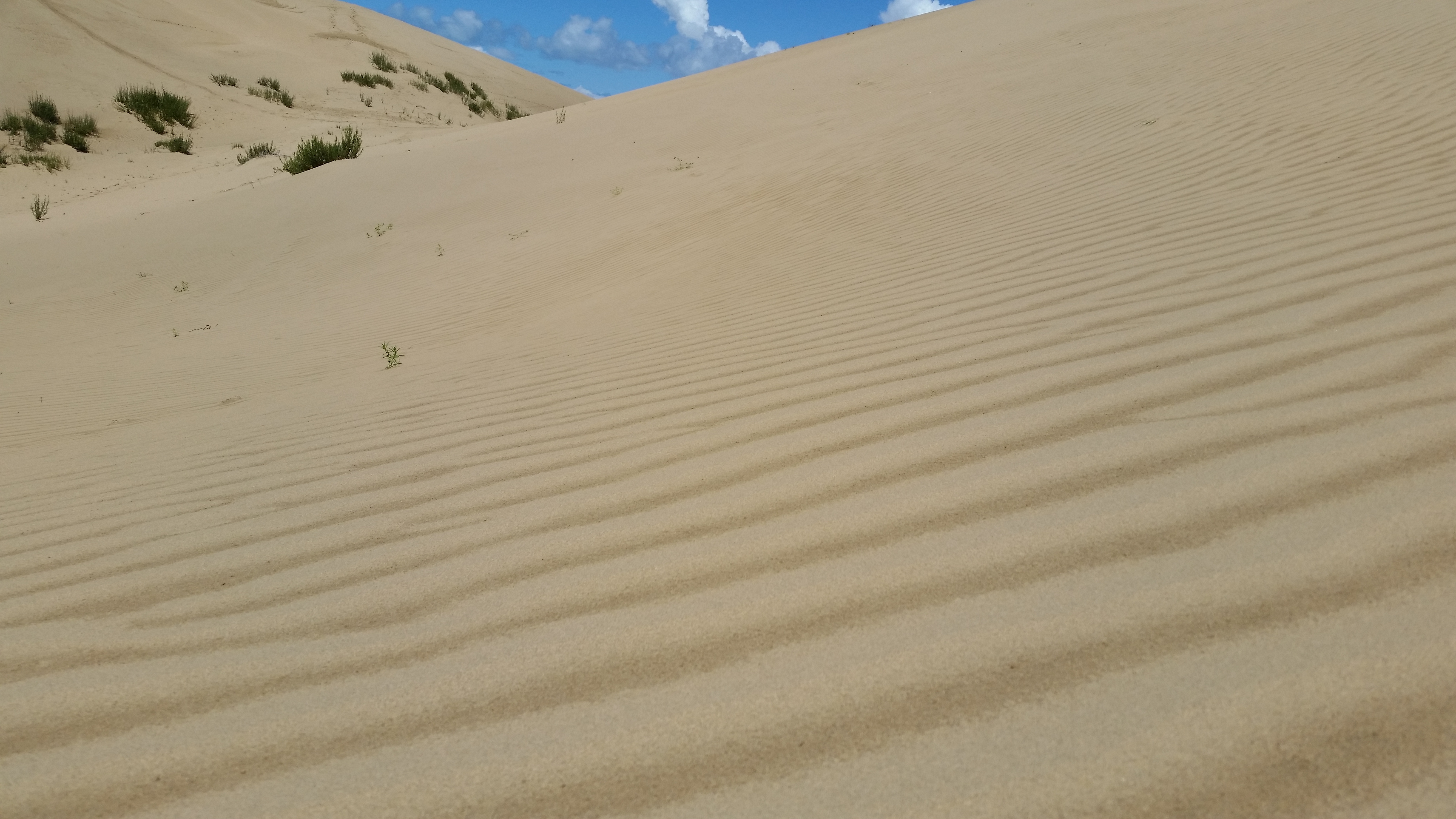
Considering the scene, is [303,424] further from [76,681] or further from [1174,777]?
[1174,777]

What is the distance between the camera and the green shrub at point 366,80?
66.5ft

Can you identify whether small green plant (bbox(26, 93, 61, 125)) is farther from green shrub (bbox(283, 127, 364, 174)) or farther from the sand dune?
green shrub (bbox(283, 127, 364, 174))

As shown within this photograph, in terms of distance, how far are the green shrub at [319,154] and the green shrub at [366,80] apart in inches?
334

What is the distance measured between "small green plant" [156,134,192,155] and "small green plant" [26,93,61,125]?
1455 millimetres

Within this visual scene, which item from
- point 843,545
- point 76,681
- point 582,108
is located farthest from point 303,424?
point 582,108

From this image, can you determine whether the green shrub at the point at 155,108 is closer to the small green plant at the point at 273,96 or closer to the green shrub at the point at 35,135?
the green shrub at the point at 35,135

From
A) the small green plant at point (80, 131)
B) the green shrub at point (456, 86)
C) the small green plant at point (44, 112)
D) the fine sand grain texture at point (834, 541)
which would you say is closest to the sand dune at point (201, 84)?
the small green plant at point (80, 131)

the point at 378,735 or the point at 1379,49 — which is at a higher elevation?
the point at 1379,49

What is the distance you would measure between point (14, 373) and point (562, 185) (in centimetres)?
499

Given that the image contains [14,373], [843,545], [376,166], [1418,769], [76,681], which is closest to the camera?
[1418,769]

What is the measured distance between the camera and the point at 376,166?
1123cm

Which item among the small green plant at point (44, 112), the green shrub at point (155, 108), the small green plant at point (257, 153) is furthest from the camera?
the green shrub at point (155, 108)

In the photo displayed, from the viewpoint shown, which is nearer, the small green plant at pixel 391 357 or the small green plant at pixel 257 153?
the small green plant at pixel 391 357

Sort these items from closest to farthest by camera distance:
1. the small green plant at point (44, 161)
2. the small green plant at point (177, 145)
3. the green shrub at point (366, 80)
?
the small green plant at point (44, 161) < the small green plant at point (177, 145) < the green shrub at point (366, 80)
